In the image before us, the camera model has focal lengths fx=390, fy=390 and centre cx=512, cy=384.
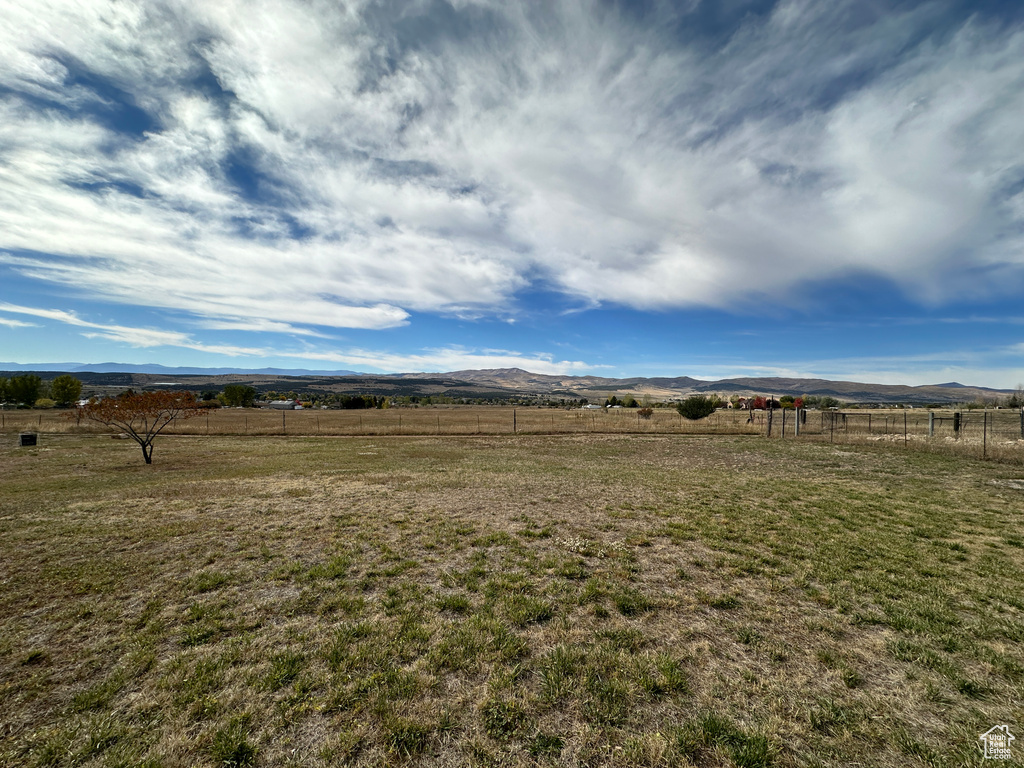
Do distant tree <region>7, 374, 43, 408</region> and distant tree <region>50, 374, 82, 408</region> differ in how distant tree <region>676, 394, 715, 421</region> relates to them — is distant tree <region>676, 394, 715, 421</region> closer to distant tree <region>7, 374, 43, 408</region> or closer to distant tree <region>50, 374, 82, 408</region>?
distant tree <region>50, 374, 82, 408</region>

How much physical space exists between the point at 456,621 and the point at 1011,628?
7640mm

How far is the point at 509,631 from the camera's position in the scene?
17.7 ft

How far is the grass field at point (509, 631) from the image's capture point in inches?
142

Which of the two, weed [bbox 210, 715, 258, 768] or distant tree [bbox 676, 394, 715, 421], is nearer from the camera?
weed [bbox 210, 715, 258, 768]

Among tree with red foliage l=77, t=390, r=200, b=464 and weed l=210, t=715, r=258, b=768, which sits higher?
tree with red foliage l=77, t=390, r=200, b=464

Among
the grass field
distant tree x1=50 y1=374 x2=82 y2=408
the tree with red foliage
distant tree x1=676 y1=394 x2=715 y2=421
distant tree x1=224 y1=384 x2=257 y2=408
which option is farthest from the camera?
distant tree x1=224 y1=384 x2=257 y2=408

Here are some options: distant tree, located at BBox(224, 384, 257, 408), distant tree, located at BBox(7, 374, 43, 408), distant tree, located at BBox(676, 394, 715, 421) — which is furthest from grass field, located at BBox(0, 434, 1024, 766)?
distant tree, located at BBox(7, 374, 43, 408)

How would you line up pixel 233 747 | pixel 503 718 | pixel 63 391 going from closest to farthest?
pixel 233 747 → pixel 503 718 → pixel 63 391

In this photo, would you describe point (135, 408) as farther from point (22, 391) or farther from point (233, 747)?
point (22, 391)

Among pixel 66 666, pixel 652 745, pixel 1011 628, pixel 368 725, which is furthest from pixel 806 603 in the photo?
pixel 66 666

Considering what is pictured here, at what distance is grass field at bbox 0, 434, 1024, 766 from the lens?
11.9 ft

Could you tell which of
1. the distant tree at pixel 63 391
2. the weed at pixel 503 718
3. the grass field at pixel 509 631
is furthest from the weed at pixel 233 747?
the distant tree at pixel 63 391

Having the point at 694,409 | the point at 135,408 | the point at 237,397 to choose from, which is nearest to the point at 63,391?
the point at 237,397

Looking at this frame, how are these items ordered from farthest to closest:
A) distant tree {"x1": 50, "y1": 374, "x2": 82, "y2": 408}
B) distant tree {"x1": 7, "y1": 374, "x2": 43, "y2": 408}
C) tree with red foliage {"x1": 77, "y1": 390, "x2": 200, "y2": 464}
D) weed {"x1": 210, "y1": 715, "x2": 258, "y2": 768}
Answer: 1. distant tree {"x1": 7, "y1": 374, "x2": 43, "y2": 408}
2. distant tree {"x1": 50, "y1": 374, "x2": 82, "y2": 408}
3. tree with red foliage {"x1": 77, "y1": 390, "x2": 200, "y2": 464}
4. weed {"x1": 210, "y1": 715, "x2": 258, "y2": 768}
